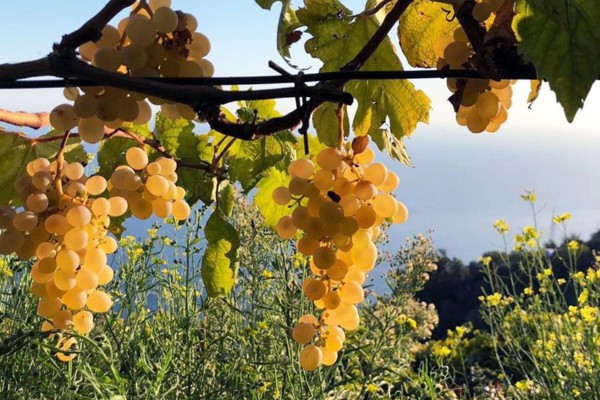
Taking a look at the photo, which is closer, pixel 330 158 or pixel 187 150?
pixel 330 158

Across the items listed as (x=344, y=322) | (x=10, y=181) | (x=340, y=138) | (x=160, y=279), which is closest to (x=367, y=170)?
(x=340, y=138)

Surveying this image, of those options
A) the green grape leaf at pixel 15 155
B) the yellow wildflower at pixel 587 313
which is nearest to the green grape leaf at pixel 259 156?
the green grape leaf at pixel 15 155

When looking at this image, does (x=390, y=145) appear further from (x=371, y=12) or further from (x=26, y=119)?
(x=26, y=119)

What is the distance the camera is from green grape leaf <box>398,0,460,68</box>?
711 mm

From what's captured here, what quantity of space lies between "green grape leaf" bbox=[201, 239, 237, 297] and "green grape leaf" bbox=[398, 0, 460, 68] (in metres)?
0.36

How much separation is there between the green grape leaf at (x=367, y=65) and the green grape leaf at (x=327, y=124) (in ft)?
0.20

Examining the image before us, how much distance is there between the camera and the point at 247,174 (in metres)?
0.84

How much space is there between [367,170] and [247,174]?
0.92 ft

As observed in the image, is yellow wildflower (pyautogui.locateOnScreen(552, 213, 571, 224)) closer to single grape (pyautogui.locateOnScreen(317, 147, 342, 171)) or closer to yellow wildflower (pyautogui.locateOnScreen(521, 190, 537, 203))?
yellow wildflower (pyautogui.locateOnScreen(521, 190, 537, 203))

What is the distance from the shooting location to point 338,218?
557mm

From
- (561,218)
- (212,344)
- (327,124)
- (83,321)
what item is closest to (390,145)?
(327,124)

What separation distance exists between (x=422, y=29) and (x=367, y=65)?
0.07 m

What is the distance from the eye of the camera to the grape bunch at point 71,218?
2.06 feet

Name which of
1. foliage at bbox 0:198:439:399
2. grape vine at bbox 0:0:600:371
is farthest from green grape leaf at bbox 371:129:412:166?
foliage at bbox 0:198:439:399
